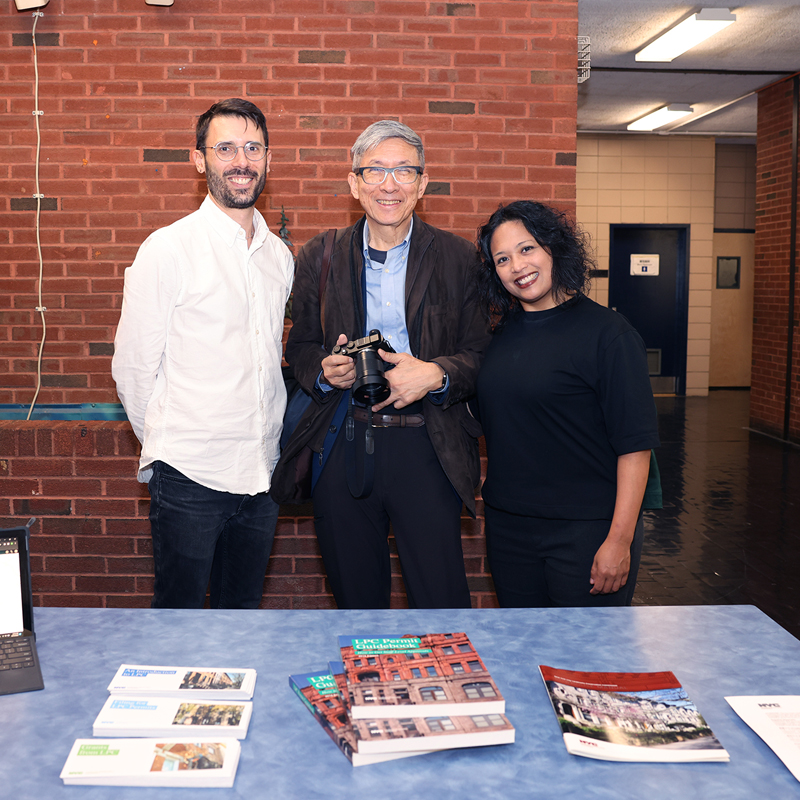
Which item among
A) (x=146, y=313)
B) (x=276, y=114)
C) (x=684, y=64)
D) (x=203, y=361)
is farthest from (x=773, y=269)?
(x=146, y=313)

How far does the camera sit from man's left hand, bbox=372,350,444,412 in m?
1.91

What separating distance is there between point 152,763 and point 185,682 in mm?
207

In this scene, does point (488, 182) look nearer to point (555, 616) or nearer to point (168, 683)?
point (555, 616)

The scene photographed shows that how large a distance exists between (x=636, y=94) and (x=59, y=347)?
6.66 m

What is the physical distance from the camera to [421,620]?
152cm

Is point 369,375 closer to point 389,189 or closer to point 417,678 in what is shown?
point 389,189

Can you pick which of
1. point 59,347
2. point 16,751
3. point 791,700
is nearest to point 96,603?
point 59,347

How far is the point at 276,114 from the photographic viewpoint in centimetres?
337

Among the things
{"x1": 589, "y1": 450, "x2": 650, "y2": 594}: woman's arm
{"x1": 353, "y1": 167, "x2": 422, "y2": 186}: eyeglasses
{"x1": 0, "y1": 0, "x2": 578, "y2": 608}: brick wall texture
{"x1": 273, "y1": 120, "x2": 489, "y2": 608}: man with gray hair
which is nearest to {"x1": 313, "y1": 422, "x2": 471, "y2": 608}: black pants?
{"x1": 273, "y1": 120, "x2": 489, "y2": 608}: man with gray hair

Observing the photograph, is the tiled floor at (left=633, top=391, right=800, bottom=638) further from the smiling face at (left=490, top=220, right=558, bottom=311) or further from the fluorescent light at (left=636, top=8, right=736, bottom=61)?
the fluorescent light at (left=636, top=8, right=736, bottom=61)

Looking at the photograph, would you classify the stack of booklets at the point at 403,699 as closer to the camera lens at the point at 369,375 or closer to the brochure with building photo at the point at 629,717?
the brochure with building photo at the point at 629,717

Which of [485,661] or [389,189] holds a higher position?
[389,189]

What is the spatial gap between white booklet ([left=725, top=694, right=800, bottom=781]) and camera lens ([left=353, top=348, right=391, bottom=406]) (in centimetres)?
103

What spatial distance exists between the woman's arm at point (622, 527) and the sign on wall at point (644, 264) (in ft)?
30.1
